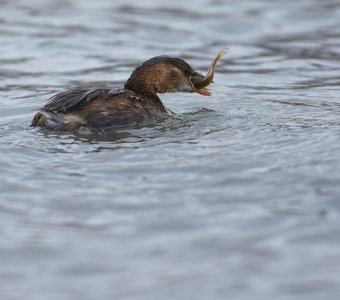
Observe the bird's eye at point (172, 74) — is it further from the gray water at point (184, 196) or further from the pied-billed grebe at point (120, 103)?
the gray water at point (184, 196)

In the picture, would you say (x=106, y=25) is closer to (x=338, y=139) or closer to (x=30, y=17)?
(x=30, y=17)

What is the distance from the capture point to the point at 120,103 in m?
8.37

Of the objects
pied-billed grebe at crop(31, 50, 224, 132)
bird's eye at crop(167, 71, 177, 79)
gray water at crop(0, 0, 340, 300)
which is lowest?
gray water at crop(0, 0, 340, 300)

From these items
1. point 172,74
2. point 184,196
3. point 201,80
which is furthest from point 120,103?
point 184,196

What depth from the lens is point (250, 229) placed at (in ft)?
19.8

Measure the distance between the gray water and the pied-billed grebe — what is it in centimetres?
14

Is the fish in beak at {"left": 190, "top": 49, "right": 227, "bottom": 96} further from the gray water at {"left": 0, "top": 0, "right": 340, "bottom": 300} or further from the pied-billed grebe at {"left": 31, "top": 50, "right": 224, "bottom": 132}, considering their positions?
the gray water at {"left": 0, "top": 0, "right": 340, "bottom": 300}

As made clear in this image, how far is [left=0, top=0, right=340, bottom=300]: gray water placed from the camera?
5.38 m

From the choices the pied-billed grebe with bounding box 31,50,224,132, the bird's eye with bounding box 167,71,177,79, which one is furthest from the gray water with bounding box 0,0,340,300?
the bird's eye with bounding box 167,71,177,79

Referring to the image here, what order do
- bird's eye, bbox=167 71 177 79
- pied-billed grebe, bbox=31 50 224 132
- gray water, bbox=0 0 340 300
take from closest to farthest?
gray water, bbox=0 0 340 300
pied-billed grebe, bbox=31 50 224 132
bird's eye, bbox=167 71 177 79

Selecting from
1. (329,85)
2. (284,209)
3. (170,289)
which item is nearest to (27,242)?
(170,289)

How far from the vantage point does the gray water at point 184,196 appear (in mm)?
5375

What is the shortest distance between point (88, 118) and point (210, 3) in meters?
8.96

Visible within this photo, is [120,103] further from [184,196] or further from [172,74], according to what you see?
[184,196]
